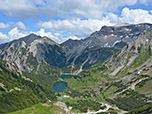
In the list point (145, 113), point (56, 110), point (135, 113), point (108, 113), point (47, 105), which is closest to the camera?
point (145, 113)

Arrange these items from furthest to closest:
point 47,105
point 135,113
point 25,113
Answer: point 47,105, point 25,113, point 135,113

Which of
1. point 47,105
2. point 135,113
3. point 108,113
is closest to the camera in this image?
point 135,113

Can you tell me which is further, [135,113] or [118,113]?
[118,113]

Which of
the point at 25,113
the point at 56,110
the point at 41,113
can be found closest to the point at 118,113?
the point at 56,110

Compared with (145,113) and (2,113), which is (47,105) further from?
(145,113)

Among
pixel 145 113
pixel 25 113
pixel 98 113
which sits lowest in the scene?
pixel 145 113

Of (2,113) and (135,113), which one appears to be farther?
(2,113)

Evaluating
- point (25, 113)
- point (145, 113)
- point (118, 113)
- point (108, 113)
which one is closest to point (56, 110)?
point (25, 113)

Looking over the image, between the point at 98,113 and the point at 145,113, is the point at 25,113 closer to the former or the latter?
the point at 98,113

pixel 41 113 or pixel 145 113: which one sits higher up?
pixel 41 113
